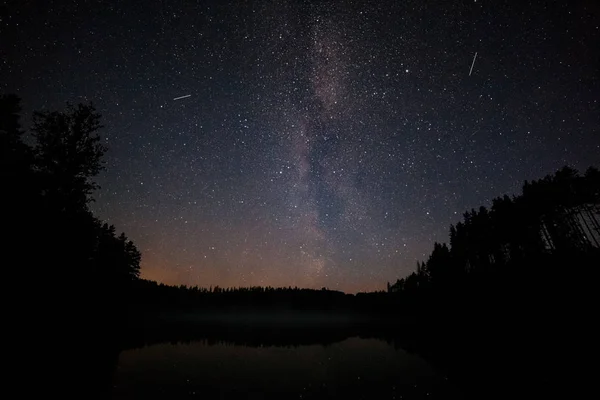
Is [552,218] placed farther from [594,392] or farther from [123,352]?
[123,352]

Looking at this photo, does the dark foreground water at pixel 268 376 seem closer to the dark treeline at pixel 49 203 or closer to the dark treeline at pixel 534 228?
the dark treeline at pixel 49 203

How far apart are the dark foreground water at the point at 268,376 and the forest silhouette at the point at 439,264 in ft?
16.8

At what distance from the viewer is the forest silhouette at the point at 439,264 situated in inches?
699

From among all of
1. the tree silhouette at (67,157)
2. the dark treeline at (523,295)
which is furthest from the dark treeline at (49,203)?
the dark treeline at (523,295)

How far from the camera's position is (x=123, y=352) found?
19.7 metres

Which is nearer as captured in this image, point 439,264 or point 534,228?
point 534,228

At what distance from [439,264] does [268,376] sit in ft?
194

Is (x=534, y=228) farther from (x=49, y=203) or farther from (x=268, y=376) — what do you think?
(x=49, y=203)

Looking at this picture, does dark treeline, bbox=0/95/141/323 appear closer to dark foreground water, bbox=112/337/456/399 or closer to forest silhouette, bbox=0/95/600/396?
forest silhouette, bbox=0/95/600/396

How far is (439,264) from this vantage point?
63625 mm

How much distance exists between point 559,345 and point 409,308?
51.9 meters

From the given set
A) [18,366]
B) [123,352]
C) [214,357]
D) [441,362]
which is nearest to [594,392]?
[441,362]

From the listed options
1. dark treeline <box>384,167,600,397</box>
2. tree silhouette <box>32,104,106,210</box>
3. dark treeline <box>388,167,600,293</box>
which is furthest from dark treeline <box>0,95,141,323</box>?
dark treeline <box>388,167,600,293</box>

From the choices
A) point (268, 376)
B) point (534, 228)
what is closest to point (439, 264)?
point (534, 228)
